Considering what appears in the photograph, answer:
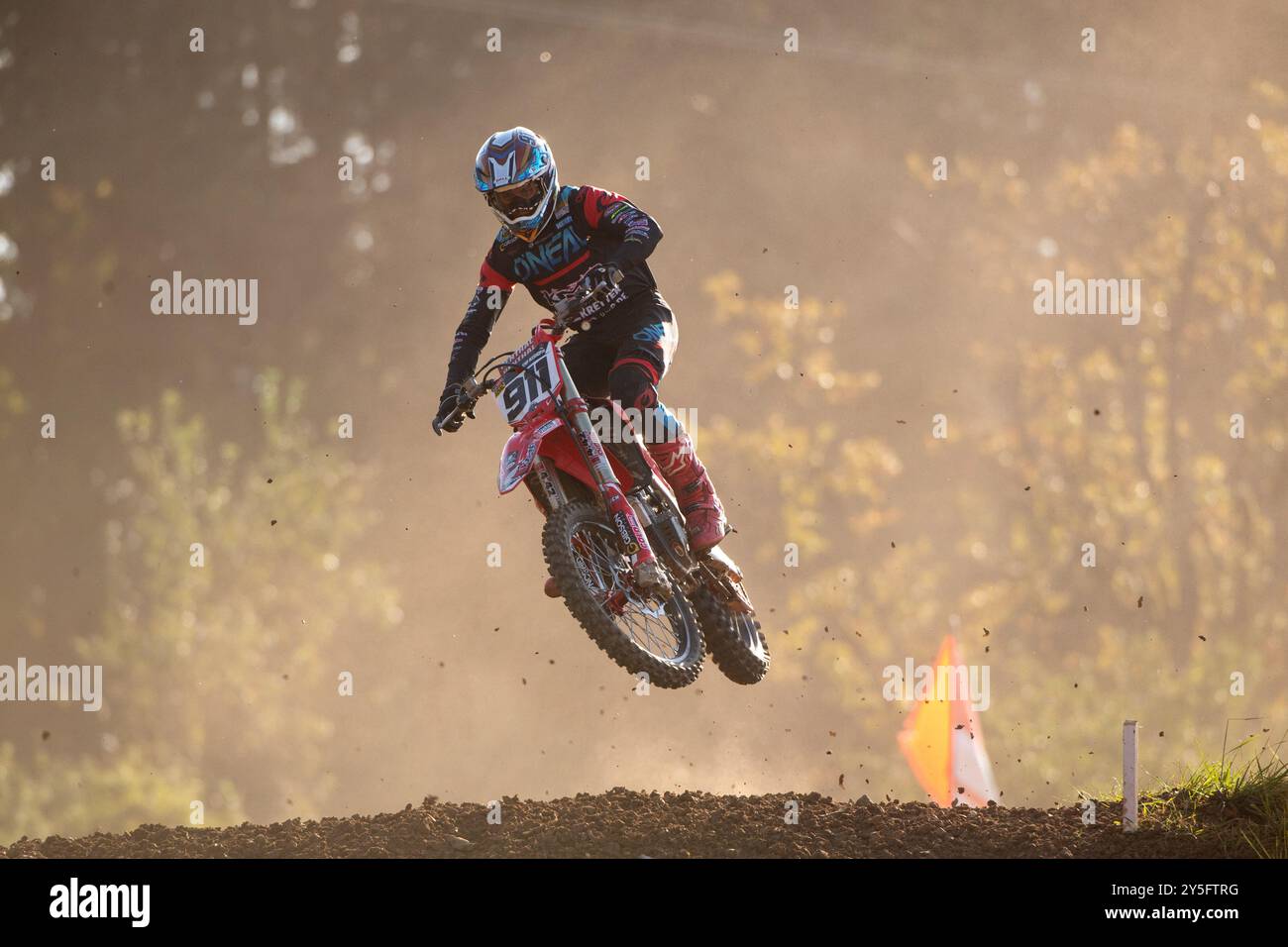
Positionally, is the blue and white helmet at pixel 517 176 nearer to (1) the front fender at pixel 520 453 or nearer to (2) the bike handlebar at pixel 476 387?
(2) the bike handlebar at pixel 476 387

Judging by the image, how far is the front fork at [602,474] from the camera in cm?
712

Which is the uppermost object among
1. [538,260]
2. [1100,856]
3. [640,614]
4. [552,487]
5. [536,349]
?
[538,260]

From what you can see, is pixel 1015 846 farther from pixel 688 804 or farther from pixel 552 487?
pixel 552 487

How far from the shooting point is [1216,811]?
770cm

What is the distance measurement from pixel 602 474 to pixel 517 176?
168cm

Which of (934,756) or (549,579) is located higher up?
(549,579)

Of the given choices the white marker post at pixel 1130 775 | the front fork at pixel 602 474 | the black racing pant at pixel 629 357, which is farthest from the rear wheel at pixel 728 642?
the white marker post at pixel 1130 775

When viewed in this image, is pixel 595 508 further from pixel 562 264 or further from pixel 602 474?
pixel 562 264

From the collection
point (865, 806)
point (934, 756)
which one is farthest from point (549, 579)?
point (934, 756)

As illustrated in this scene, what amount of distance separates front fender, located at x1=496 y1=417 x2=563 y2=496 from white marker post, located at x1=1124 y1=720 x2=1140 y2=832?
3385 millimetres

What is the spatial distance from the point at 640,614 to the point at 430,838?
171 cm

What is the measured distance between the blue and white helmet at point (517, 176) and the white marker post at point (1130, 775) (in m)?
4.21

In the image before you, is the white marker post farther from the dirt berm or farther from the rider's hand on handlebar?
the rider's hand on handlebar
